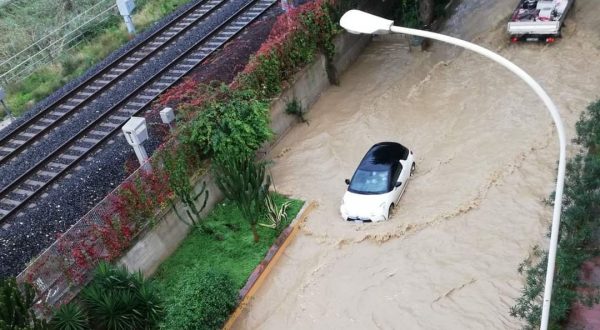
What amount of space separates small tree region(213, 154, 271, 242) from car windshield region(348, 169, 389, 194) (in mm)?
2434

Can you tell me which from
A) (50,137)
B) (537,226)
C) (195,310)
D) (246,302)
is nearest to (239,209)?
(246,302)

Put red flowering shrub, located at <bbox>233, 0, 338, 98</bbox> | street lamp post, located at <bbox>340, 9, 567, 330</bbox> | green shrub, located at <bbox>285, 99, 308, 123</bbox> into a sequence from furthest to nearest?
green shrub, located at <bbox>285, 99, 308, 123</bbox> → red flowering shrub, located at <bbox>233, 0, 338, 98</bbox> → street lamp post, located at <bbox>340, 9, 567, 330</bbox>

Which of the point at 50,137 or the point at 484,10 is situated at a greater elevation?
the point at 50,137

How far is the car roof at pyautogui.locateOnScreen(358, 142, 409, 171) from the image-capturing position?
16.3 metres

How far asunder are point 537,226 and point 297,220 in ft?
20.0

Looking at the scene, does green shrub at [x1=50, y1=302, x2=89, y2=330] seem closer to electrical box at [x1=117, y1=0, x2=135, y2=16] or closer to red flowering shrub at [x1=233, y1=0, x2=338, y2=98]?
red flowering shrub at [x1=233, y1=0, x2=338, y2=98]

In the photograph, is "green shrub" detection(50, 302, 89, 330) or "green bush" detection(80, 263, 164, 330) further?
"green bush" detection(80, 263, 164, 330)

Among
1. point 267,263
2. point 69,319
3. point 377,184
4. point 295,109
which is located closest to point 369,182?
point 377,184

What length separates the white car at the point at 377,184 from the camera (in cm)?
1561

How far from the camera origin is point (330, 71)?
21875mm

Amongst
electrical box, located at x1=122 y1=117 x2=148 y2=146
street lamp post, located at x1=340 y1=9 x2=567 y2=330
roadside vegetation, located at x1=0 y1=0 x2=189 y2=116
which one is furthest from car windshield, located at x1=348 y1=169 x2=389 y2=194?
roadside vegetation, located at x1=0 y1=0 x2=189 y2=116

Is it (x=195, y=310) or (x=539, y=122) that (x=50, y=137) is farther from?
(x=539, y=122)

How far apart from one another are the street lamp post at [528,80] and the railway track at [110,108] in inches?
431

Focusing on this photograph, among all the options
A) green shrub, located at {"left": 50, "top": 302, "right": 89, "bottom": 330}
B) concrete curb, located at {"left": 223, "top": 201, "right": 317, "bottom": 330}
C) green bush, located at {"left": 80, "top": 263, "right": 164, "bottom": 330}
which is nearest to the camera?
green shrub, located at {"left": 50, "top": 302, "right": 89, "bottom": 330}
